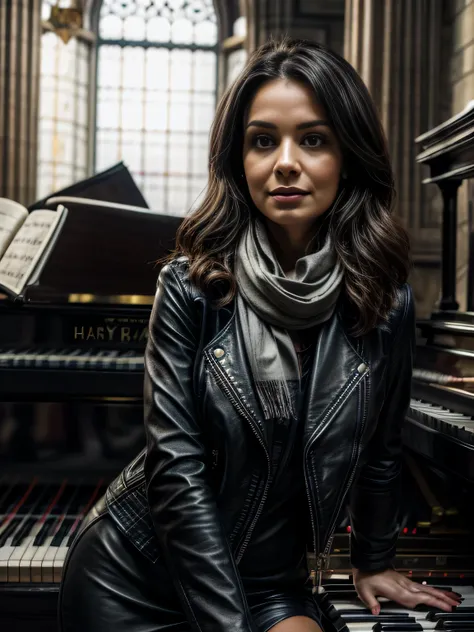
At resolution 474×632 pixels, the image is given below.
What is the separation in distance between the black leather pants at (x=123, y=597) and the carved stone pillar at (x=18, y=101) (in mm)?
8648

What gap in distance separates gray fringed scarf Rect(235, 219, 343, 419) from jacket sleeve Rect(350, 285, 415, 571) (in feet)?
0.65

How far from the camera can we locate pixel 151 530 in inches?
55.1

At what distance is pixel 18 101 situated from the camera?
9695 millimetres

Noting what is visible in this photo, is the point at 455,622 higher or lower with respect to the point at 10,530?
higher

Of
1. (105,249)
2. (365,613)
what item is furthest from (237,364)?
(105,249)

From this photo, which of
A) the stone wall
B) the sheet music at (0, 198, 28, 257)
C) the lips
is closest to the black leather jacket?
the lips

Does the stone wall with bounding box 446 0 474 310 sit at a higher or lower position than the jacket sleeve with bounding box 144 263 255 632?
higher

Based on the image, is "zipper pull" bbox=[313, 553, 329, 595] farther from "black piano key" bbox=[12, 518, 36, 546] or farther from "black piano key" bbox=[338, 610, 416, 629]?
"black piano key" bbox=[12, 518, 36, 546]

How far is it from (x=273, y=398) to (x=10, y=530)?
1393mm

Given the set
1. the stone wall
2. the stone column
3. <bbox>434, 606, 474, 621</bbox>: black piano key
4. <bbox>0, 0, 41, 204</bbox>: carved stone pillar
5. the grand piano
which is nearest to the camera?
<bbox>434, 606, 474, 621</bbox>: black piano key

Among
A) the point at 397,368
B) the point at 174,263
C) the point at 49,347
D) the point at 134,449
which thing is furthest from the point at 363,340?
the point at 49,347

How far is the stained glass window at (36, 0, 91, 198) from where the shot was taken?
39.7 ft

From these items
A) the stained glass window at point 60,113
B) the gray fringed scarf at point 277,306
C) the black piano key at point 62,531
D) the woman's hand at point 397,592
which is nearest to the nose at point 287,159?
the gray fringed scarf at point 277,306

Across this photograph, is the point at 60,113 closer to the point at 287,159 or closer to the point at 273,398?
the point at 287,159
